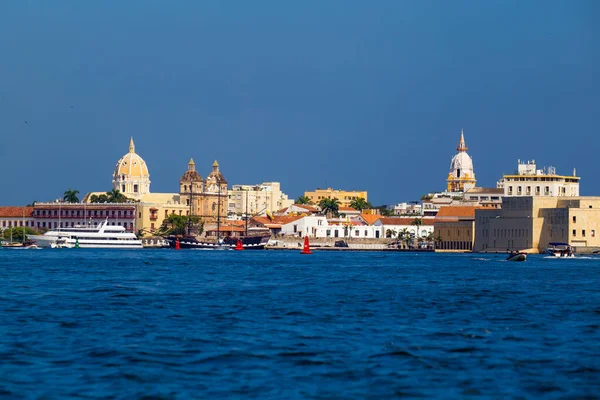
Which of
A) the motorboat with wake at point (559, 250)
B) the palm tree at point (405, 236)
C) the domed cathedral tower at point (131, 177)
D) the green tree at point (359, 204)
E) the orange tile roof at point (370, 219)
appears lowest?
the motorboat with wake at point (559, 250)

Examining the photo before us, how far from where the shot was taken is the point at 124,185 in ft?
535

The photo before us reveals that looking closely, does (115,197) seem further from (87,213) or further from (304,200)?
(304,200)

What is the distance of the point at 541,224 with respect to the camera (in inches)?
3996

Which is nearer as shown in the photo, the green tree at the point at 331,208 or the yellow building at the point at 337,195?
the green tree at the point at 331,208

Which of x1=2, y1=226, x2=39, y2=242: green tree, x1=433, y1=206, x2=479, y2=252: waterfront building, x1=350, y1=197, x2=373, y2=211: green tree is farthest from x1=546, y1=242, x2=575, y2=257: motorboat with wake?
x1=350, y1=197, x2=373, y2=211: green tree

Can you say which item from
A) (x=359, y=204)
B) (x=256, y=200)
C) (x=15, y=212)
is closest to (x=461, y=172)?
(x=359, y=204)

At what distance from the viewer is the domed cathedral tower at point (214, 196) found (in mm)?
154500

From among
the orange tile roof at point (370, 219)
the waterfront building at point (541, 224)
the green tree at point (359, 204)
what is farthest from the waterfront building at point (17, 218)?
the waterfront building at point (541, 224)

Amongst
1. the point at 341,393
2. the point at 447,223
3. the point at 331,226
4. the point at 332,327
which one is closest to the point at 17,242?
the point at 331,226

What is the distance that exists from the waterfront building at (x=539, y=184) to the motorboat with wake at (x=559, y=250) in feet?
71.1

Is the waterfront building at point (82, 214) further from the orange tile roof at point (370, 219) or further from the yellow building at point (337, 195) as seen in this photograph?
the yellow building at point (337, 195)

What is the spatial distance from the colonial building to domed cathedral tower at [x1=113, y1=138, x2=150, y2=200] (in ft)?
20.1

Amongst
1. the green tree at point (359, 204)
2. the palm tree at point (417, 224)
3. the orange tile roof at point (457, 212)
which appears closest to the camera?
the orange tile roof at point (457, 212)

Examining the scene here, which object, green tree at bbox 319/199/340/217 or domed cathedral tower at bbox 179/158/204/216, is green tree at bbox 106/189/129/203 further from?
green tree at bbox 319/199/340/217
